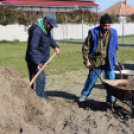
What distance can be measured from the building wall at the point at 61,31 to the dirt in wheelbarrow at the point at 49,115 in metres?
19.4

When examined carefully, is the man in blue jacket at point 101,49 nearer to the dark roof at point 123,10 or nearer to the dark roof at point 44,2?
the dark roof at point 44,2

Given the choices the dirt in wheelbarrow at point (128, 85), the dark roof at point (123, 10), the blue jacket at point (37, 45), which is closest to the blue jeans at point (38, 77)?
the blue jacket at point (37, 45)

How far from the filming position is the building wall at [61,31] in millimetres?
23809

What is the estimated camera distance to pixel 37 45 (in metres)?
4.88

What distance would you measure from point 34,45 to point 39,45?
19 cm

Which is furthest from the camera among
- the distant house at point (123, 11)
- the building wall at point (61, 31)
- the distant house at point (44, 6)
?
the distant house at point (123, 11)

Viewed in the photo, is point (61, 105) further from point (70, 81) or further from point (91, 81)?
point (70, 81)

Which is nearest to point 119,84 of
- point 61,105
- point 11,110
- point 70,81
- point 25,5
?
point 61,105

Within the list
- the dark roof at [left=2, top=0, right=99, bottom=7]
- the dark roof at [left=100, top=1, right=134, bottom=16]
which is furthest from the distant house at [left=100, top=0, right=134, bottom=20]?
the dark roof at [left=2, top=0, right=99, bottom=7]

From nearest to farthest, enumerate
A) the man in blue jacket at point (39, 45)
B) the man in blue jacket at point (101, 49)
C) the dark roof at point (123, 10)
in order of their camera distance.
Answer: the man in blue jacket at point (39, 45) < the man in blue jacket at point (101, 49) < the dark roof at point (123, 10)

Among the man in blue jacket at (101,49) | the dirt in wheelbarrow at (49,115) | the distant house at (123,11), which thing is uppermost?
the distant house at (123,11)

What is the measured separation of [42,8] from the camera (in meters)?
33.6

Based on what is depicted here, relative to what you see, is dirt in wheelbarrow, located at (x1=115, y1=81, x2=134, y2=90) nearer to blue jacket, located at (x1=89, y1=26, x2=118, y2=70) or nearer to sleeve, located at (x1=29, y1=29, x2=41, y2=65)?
blue jacket, located at (x1=89, y1=26, x2=118, y2=70)

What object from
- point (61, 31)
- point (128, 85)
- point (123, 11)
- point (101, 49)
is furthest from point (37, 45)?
point (123, 11)
